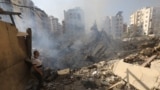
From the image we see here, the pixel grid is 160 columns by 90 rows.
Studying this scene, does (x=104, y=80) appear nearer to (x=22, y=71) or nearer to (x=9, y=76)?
(x=22, y=71)

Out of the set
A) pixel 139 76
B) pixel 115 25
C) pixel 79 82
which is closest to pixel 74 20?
pixel 115 25

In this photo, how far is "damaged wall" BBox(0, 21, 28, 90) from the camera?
243 centimetres

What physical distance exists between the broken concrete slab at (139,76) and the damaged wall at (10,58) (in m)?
3.50

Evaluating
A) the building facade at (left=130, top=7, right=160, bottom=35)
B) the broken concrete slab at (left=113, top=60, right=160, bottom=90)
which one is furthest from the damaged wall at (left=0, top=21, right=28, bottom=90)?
the building facade at (left=130, top=7, right=160, bottom=35)

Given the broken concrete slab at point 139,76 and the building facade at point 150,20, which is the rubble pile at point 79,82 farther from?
the building facade at point 150,20

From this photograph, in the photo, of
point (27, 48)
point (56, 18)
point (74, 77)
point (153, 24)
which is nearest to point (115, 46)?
point (74, 77)

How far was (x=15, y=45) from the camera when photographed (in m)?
3.09

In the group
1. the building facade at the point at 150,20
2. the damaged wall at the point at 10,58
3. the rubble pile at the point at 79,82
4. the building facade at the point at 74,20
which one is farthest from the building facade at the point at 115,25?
the damaged wall at the point at 10,58

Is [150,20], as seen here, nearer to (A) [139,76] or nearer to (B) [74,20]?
(B) [74,20]

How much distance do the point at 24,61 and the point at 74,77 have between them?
11.2 ft

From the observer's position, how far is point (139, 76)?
16.4 ft

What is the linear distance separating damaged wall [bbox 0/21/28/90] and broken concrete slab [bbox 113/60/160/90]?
3504 mm

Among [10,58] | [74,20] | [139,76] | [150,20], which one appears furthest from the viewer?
[150,20]

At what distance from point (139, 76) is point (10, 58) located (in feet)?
13.0
